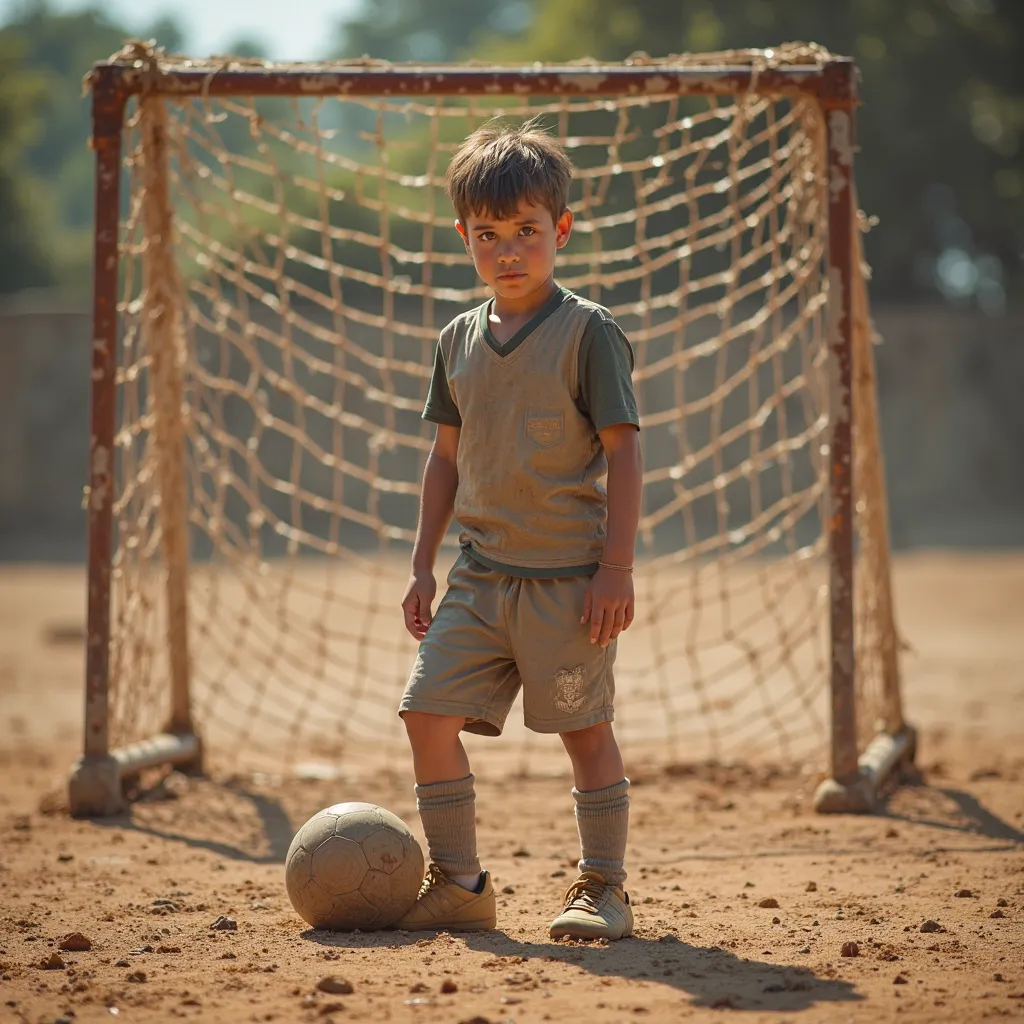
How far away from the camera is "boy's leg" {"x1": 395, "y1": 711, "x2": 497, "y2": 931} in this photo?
3016 millimetres

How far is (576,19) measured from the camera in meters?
21.2

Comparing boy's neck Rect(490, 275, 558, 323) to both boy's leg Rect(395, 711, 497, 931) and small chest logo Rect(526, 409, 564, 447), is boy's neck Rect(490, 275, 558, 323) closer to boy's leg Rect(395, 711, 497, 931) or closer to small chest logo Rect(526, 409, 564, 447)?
small chest logo Rect(526, 409, 564, 447)

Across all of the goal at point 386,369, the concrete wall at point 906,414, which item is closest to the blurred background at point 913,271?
the concrete wall at point 906,414

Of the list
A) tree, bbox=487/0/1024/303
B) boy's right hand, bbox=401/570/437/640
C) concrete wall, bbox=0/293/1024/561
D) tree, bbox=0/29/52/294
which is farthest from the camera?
tree, bbox=0/29/52/294

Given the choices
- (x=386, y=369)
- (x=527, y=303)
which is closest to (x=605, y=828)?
(x=527, y=303)

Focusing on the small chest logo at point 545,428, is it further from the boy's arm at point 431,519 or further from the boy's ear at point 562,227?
the boy's ear at point 562,227

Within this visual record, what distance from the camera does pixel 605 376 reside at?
2920 mm

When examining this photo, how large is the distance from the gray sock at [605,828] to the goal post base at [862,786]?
60.1 inches

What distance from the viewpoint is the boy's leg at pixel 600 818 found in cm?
301

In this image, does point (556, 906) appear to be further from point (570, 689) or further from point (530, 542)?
point (530, 542)

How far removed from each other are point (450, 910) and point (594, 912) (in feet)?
1.03

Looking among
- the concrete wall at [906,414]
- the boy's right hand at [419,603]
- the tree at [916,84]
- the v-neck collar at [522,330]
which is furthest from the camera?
the tree at [916,84]

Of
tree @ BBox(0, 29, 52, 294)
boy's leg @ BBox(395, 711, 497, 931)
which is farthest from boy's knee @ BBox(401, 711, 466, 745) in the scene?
tree @ BBox(0, 29, 52, 294)

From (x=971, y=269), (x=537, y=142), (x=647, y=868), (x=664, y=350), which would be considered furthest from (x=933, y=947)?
(x=971, y=269)
